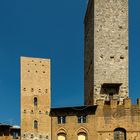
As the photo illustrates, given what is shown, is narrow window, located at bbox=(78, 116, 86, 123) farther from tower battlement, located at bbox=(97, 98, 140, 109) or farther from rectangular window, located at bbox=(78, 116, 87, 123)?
tower battlement, located at bbox=(97, 98, 140, 109)

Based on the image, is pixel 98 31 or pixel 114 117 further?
pixel 98 31

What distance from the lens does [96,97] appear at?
5884 cm

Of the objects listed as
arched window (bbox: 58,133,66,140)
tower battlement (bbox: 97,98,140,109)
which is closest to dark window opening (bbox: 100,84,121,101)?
tower battlement (bbox: 97,98,140,109)

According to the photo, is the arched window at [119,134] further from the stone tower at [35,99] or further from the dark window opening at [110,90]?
the stone tower at [35,99]

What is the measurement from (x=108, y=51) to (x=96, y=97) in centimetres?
694

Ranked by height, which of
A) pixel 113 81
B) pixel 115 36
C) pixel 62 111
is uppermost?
pixel 115 36

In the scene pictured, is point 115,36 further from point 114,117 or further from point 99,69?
point 114,117

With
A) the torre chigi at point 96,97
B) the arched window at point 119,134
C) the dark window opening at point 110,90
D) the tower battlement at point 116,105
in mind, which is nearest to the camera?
the arched window at point 119,134

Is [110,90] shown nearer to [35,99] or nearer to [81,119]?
[81,119]

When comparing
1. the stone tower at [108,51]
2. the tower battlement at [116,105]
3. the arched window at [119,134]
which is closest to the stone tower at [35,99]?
the stone tower at [108,51]

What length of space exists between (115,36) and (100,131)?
14.1m

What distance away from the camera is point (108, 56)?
6062cm

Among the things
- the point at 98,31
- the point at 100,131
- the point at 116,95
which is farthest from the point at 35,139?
the point at 98,31

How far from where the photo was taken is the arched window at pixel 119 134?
56125mm
